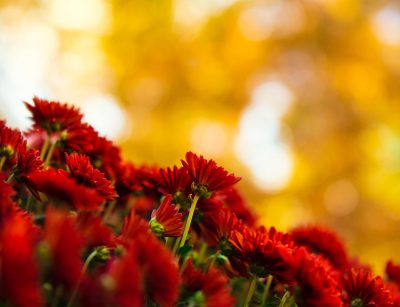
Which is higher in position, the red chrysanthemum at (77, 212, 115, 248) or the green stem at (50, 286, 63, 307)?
the red chrysanthemum at (77, 212, 115, 248)

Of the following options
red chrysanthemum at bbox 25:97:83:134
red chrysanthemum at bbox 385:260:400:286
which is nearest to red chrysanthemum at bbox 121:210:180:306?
red chrysanthemum at bbox 25:97:83:134

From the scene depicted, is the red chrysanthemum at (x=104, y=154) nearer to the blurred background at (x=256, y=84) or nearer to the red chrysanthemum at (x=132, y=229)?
the red chrysanthemum at (x=132, y=229)

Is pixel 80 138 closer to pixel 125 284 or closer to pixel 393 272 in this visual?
pixel 125 284

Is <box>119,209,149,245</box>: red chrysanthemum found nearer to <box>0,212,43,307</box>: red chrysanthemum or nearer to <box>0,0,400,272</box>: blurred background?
<box>0,212,43,307</box>: red chrysanthemum

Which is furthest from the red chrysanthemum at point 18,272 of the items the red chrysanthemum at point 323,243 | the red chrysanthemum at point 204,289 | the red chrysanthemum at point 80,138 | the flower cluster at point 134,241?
the red chrysanthemum at point 323,243

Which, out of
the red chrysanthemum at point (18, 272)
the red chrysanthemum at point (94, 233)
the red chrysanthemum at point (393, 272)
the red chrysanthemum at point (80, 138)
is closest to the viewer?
the red chrysanthemum at point (18, 272)

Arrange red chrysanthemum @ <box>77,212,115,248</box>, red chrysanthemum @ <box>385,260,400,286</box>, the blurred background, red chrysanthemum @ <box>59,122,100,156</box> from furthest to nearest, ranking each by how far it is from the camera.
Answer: the blurred background
red chrysanthemum @ <box>385,260,400,286</box>
red chrysanthemum @ <box>59,122,100,156</box>
red chrysanthemum @ <box>77,212,115,248</box>

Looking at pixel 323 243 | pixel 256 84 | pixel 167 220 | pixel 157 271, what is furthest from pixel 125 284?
pixel 256 84
